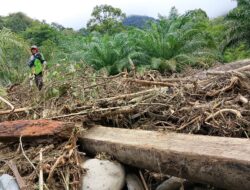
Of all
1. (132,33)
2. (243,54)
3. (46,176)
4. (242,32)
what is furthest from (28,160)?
(243,54)

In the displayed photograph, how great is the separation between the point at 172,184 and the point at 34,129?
116 cm

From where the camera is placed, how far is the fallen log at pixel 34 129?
3219 mm

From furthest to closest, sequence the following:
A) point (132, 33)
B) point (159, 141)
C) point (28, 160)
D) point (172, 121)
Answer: point (132, 33)
point (172, 121)
point (28, 160)
point (159, 141)

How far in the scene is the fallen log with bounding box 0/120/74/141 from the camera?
10.6 feet

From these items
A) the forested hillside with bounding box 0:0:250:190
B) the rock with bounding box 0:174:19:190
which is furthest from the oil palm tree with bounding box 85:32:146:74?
the rock with bounding box 0:174:19:190

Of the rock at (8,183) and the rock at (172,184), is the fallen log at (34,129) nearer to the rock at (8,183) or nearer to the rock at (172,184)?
the rock at (8,183)

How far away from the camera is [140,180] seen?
304 cm

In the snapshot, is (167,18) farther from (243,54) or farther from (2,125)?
(2,125)

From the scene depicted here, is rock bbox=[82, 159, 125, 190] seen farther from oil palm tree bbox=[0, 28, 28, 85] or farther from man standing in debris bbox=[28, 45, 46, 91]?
oil palm tree bbox=[0, 28, 28, 85]

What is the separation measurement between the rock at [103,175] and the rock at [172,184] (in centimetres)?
27

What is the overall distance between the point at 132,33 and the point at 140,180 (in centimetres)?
1429

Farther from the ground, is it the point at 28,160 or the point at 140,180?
the point at 28,160

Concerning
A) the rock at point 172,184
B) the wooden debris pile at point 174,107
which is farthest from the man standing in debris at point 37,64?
the rock at point 172,184

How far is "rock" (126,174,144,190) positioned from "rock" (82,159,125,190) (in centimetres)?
5
